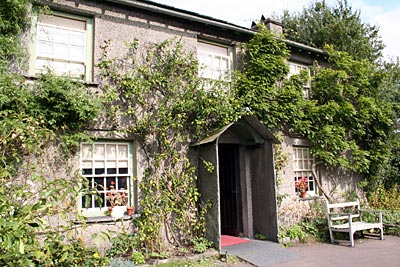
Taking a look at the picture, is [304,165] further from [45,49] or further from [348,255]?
[45,49]

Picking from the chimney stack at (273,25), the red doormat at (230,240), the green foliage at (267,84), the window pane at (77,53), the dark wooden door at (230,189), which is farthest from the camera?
the chimney stack at (273,25)

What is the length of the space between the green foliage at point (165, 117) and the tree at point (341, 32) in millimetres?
13103

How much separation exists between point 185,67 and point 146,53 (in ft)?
3.77

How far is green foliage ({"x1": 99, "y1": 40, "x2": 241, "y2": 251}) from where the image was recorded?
7.81 m

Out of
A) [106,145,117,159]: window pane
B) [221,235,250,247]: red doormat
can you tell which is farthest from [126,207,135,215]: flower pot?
[221,235,250,247]: red doormat

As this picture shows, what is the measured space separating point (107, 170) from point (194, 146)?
2372 millimetres

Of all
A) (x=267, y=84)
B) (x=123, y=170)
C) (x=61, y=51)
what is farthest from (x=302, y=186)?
(x=61, y=51)

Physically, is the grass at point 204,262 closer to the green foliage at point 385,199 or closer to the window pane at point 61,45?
the window pane at point 61,45

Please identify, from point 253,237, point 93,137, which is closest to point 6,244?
point 93,137

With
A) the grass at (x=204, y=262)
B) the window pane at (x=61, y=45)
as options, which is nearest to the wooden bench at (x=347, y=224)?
the grass at (x=204, y=262)

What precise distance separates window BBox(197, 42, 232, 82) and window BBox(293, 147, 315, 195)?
3.76 meters

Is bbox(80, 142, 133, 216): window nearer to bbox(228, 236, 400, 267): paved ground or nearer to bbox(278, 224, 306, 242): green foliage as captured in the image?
bbox(228, 236, 400, 267): paved ground

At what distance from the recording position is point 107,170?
304 inches

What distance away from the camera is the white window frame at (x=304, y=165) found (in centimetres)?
1097
